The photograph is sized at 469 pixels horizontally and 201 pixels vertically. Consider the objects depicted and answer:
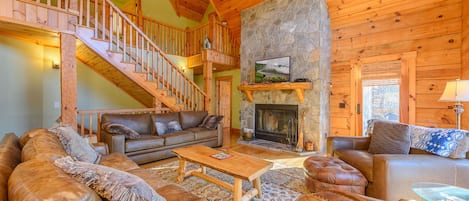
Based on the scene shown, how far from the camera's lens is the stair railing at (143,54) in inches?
174

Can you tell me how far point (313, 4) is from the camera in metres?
4.57

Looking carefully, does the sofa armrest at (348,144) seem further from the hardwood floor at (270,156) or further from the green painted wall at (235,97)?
the green painted wall at (235,97)

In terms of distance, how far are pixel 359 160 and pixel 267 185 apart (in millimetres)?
1125

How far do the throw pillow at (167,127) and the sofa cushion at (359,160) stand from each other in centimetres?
305

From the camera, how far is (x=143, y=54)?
5.19 metres

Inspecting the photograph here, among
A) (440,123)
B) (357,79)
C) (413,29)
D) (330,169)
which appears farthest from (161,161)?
(413,29)

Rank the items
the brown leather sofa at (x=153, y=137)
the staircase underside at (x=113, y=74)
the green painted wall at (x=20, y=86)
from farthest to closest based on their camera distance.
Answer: the staircase underside at (x=113, y=74) → the green painted wall at (x=20, y=86) → the brown leather sofa at (x=153, y=137)

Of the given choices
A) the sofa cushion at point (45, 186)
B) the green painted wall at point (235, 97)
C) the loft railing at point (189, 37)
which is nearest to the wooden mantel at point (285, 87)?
the loft railing at point (189, 37)

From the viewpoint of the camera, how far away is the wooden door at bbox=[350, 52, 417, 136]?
376cm

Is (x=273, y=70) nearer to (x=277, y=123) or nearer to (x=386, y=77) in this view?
(x=277, y=123)

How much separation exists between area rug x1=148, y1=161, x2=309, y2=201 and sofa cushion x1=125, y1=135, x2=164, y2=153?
43 cm

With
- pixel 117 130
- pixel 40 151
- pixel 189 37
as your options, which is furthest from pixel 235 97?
pixel 40 151

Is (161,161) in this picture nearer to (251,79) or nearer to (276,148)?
(276,148)

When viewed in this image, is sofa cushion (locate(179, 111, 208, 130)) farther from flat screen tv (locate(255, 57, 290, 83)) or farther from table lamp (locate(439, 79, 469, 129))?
table lamp (locate(439, 79, 469, 129))
